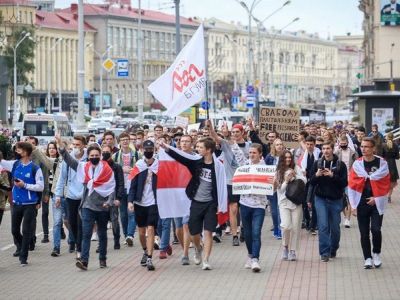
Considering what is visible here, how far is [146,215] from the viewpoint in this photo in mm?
16922

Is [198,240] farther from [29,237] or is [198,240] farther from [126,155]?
[126,155]

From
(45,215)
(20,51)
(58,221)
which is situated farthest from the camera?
(20,51)

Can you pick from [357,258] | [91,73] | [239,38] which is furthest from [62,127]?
[239,38]

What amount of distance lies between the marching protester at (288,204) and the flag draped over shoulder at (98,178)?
6.47 feet

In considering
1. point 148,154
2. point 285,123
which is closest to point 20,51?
point 285,123

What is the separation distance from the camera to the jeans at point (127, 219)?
1941cm

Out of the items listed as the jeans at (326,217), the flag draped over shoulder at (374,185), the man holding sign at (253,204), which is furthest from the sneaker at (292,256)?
the flag draped over shoulder at (374,185)

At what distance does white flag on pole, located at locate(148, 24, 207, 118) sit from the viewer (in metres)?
21.5

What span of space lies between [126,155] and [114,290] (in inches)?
208

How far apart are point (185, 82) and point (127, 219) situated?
2799 mm

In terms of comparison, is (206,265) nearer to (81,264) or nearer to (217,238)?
(81,264)

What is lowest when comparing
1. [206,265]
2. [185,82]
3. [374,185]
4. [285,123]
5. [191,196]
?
[206,265]

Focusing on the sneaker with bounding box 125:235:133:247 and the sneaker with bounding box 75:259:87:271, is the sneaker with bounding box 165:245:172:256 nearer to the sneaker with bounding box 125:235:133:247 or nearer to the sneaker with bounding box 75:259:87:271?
the sneaker with bounding box 125:235:133:247

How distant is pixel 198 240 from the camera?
16.5m
